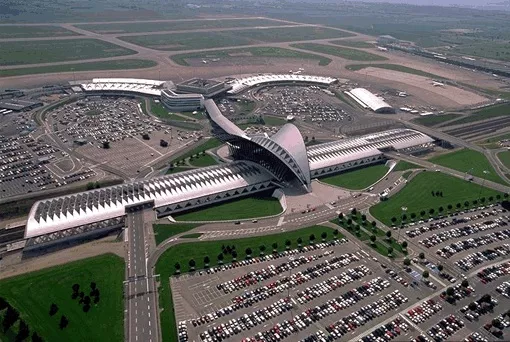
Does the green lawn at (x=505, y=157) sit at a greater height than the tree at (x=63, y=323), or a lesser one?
greater

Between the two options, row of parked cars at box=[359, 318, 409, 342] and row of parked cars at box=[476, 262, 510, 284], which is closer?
row of parked cars at box=[359, 318, 409, 342]

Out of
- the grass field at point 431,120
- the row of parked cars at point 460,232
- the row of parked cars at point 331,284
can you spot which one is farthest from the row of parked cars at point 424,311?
the grass field at point 431,120

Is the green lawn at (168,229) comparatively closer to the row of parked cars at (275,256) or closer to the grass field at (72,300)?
the grass field at (72,300)

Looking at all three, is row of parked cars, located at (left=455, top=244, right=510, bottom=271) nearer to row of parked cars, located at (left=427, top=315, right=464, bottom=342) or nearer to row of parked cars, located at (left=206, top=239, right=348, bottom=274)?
row of parked cars, located at (left=427, top=315, right=464, bottom=342)

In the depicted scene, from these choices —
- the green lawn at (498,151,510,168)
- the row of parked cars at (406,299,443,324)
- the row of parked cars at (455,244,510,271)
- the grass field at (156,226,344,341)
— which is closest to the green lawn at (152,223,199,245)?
the grass field at (156,226,344,341)

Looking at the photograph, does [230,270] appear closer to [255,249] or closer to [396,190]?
[255,249]

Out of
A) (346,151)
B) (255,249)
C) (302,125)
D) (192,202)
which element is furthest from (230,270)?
(302,125)
